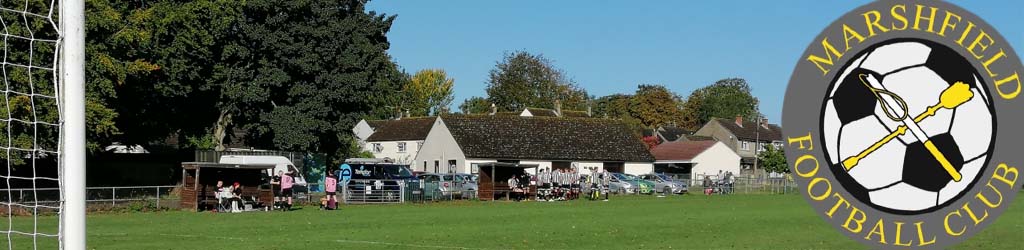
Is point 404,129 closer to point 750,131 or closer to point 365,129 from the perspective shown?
point 365,129

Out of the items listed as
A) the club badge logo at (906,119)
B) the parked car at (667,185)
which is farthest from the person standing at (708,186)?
the club badge logo at (906,119)

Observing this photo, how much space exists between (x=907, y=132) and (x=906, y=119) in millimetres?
78

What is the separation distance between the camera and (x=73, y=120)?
730 centimetres

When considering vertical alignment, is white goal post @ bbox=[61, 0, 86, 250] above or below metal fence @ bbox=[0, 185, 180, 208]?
above

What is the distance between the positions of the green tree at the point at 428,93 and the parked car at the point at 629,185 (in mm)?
65028

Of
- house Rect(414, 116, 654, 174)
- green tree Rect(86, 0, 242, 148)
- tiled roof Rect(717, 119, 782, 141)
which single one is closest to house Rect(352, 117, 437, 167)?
house Rect(414, 116, 654, 174)

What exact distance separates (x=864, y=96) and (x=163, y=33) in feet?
120

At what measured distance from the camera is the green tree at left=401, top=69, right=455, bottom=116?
122 m

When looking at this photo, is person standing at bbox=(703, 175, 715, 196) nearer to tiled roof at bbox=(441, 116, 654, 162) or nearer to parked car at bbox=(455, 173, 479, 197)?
tiled roof at bbox=(441, 116, 654, 162)

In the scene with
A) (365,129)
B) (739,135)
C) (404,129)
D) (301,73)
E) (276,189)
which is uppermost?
(301,73)

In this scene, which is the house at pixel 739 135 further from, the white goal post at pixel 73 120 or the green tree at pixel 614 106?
the white goal post at pixel 73 120

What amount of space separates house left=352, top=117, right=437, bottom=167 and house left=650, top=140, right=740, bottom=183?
17699 mm

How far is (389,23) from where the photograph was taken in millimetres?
55188

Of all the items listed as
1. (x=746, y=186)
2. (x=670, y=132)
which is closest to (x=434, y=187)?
(x=746, y=186)
